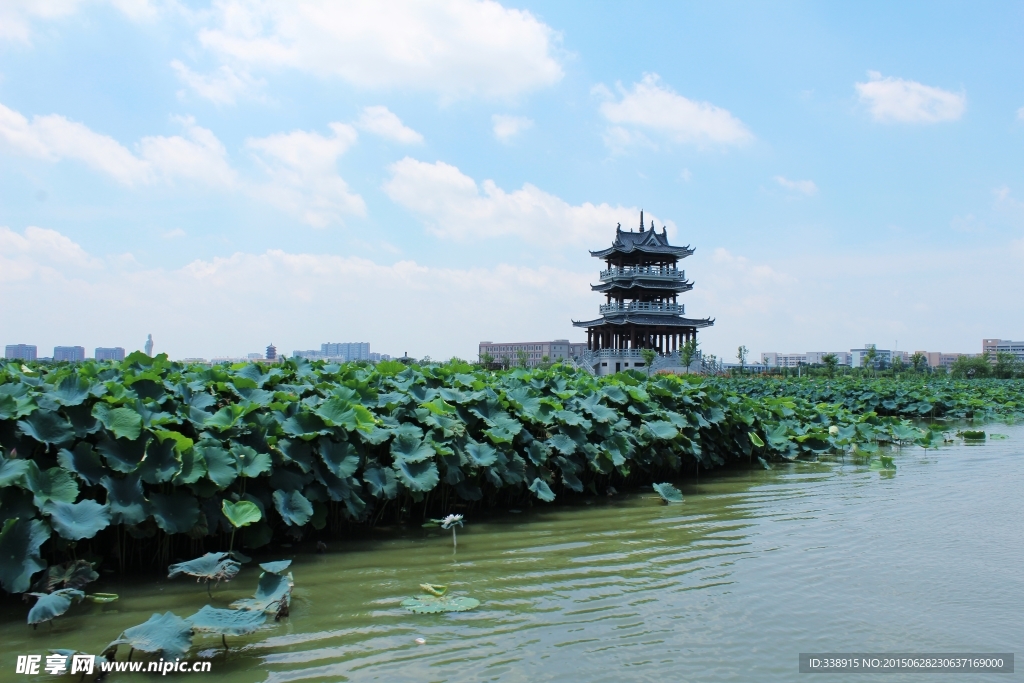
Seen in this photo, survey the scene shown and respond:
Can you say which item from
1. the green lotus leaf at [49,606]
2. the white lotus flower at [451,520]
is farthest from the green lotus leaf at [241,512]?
the white lotus flower at [451,520]

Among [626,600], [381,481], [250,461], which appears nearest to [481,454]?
[381,481]

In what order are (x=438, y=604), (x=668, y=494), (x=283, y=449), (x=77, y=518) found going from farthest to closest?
(x=668, y=494)
(x=283, y=449)
(x=438, y=604)
(x=77, y=518)

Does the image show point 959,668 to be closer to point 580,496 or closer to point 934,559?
point 934,559

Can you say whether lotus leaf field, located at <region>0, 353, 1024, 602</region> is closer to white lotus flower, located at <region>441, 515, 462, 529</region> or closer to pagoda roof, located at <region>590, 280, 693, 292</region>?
white lotus flower, located at <region>441, 515, 462, 529</region>

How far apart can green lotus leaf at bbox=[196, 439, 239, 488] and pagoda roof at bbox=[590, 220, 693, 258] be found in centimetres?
3973

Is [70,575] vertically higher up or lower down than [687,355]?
lower down

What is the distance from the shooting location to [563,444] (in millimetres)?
5871

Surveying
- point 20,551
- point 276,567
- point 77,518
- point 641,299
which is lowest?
point 276,567

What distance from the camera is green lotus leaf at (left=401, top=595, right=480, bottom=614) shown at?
137 inches

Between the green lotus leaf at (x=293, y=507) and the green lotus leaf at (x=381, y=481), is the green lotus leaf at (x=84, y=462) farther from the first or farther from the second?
the green lotus leaf at (x=381, y=481)

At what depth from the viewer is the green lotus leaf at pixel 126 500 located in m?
3.55

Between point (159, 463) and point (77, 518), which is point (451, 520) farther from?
point (77, 518)

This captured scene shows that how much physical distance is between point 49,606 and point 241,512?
945mm

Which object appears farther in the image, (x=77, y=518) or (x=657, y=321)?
(x=657, y=321)
